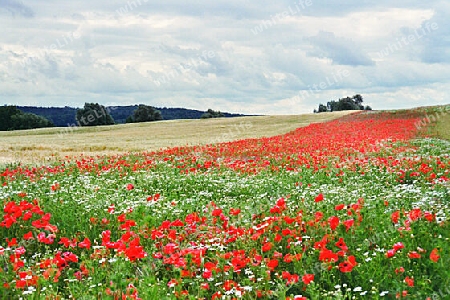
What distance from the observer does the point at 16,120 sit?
98562 millimetres

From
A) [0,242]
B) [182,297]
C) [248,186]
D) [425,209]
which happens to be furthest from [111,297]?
[248,186]

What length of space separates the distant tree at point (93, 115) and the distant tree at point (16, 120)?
28.0 feet

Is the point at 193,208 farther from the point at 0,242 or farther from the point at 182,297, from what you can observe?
the point at 182,297

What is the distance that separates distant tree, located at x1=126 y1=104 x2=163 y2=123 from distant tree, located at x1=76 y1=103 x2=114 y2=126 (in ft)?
21.2

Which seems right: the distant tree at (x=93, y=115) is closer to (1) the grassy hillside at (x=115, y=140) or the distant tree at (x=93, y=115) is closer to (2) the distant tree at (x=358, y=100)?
(1) the grassy hillside at (x=115, y=140)

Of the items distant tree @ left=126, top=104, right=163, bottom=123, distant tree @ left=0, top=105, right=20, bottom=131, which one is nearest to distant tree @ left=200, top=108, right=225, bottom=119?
distant tree @ left=126, top=104, right=163, bottom=123

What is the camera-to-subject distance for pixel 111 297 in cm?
504

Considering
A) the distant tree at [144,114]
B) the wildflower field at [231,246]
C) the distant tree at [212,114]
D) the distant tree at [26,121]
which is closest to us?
the wildflower field at [231,246]

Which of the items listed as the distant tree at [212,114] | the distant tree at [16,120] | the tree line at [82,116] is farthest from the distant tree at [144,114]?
the distant tree at [16,120]

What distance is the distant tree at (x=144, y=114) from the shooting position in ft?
361

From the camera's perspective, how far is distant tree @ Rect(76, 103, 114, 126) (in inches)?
4013

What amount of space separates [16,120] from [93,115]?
1547 cm

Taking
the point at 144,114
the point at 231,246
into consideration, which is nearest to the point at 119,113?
the point at 144,114

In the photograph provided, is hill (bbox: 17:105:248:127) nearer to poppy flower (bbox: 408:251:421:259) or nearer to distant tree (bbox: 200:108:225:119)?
distant tree (bbox: 200:108:225:119)
